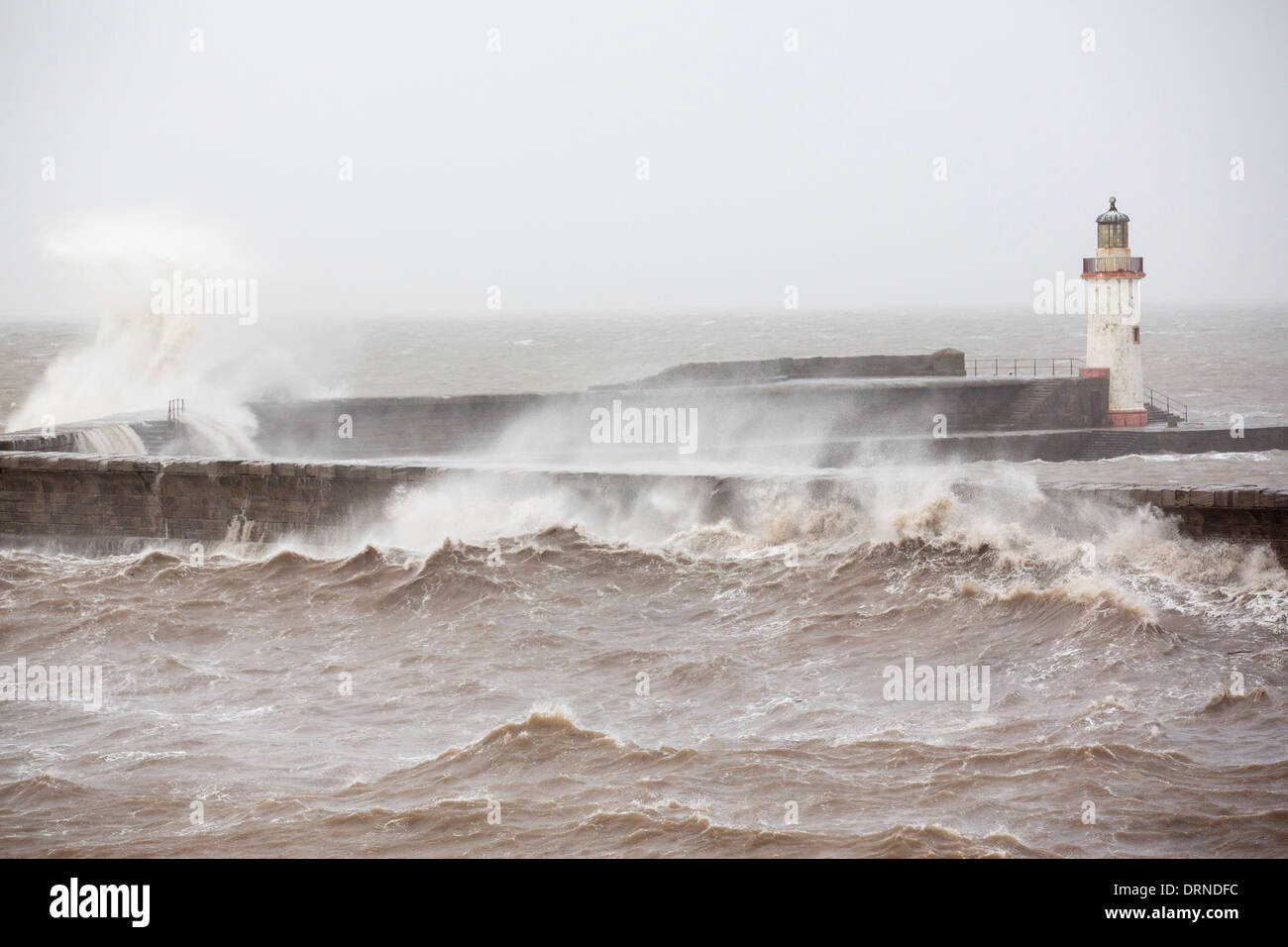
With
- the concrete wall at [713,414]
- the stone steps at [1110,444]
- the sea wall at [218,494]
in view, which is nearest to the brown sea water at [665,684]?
the sea wall at [218,494]

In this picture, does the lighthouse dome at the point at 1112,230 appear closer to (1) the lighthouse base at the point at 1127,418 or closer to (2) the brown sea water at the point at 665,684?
(1) the lighthouse base at the point at 1127,418

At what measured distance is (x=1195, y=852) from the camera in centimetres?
647

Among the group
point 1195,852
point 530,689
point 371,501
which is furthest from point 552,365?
point 1195,852

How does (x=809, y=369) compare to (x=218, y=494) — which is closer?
(x=218, y=494)

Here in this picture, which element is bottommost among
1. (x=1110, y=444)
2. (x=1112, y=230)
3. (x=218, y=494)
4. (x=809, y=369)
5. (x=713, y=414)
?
(x=218, y=494)

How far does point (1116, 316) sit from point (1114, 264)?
985 millimetres

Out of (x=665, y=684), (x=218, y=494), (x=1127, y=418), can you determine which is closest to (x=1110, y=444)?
(x=1127, y=418)

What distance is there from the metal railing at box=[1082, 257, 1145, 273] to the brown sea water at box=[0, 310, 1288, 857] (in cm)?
1211

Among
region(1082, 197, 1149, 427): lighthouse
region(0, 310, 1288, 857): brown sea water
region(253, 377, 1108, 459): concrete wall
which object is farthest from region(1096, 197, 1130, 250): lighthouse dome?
region(0, 310, 1288, 857): brown sea water

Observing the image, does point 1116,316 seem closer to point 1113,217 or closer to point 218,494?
point 1113,217

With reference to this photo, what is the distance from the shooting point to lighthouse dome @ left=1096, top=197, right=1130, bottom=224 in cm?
2328

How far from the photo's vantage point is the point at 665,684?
9789 millimetres

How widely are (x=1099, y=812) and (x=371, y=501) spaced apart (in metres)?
9.66

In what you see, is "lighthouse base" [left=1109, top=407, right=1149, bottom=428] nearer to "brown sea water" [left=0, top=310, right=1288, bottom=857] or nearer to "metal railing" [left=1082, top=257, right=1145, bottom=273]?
"metal railing" [left=1082, top=257, right=1145, bottom=273]
